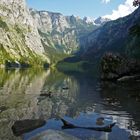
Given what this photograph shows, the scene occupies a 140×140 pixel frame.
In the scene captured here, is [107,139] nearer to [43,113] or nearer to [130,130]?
[130,130]

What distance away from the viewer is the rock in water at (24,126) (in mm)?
34500

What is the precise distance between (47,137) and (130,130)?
47.6 ft

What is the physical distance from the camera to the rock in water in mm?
34500

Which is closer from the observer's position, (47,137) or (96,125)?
(47,137)

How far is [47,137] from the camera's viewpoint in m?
25.9

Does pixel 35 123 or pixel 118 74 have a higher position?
pixel 118 74

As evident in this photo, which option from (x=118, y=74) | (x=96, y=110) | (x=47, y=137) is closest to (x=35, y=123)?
(x=47, y=137)

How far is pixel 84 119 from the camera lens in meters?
43.8

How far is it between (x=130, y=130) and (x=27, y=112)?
770 inches

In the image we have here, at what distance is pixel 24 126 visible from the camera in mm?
35844

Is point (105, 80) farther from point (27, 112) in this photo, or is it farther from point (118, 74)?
point (27, 112)

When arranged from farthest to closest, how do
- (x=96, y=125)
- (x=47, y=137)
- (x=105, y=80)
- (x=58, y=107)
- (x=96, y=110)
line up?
(x=105, y=80) → (x=58, y=107) → (x=96, y=110) → (x=96, y=125) → (x=47, y=137)

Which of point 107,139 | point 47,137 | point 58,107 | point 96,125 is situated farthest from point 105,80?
point 47,137

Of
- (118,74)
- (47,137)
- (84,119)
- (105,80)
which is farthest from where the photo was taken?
(105,80)
